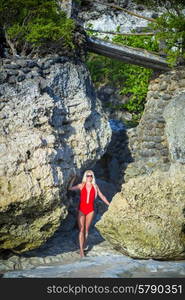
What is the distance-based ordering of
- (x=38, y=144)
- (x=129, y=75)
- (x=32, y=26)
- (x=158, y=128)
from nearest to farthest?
(x=38, y=144) < (x=32, y=26) < (x=158, y=128) < (x=129, y=75)

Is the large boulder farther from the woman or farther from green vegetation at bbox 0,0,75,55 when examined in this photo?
green vegetation at bbox 0,0,75,55

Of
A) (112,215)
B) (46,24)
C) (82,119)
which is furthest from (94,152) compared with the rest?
(46,24)

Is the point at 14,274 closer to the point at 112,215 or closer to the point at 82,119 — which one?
the point at 112,215

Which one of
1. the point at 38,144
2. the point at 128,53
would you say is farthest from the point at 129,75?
the point at 38,144

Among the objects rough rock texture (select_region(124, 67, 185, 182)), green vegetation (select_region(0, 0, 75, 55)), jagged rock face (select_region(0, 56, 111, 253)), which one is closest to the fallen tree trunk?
rough rock texture (select_region(124, 67, 185, 182))

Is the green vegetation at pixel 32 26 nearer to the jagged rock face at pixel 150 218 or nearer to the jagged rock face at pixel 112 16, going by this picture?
the jagged rock face at pixel 150 218

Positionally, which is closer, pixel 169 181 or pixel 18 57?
pixel 169 181

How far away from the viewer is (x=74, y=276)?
592 cm

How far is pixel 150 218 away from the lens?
6.62 meters

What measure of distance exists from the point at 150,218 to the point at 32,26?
3.97m

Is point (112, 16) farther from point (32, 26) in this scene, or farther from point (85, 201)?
point (85, 201)

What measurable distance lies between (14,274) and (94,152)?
8.87 feet

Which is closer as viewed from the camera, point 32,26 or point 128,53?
point 32,26

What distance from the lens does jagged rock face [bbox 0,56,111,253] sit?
6.30m
